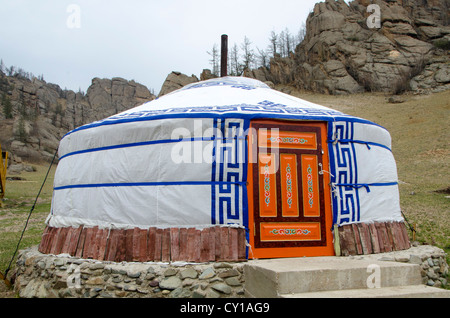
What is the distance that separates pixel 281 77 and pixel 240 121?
96.1 feet

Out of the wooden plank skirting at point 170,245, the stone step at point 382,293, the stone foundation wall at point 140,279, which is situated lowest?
the stone foundation wall at point 140,279

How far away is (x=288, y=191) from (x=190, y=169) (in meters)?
0.95

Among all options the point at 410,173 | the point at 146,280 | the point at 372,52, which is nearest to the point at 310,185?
the point at 146,280

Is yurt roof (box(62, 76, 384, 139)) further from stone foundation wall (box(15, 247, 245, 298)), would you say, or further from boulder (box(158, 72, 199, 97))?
boulder (box(158, 72, 199, 97))

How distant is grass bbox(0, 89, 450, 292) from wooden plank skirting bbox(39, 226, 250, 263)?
2.10 m

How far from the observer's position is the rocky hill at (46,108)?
26484 mm

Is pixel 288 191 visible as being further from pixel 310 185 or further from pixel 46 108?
pixel 46 108

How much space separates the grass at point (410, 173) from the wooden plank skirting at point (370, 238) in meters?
1.86

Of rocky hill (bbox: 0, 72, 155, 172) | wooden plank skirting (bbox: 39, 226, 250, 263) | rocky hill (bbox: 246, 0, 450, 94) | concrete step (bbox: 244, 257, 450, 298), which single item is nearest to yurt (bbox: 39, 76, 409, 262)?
wooden plank skirting (bbox: 39, 226, 250, 263)

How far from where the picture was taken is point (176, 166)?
3.01 meters

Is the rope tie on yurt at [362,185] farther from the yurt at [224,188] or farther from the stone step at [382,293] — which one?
the stone step at [382,293]

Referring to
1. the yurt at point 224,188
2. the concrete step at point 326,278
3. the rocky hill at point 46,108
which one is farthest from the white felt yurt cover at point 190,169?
the rocky hill at point 46,108

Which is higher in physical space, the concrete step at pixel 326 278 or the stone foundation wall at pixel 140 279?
the concrete step at pixel 326 278

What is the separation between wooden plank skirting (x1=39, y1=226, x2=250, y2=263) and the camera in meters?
2.85
